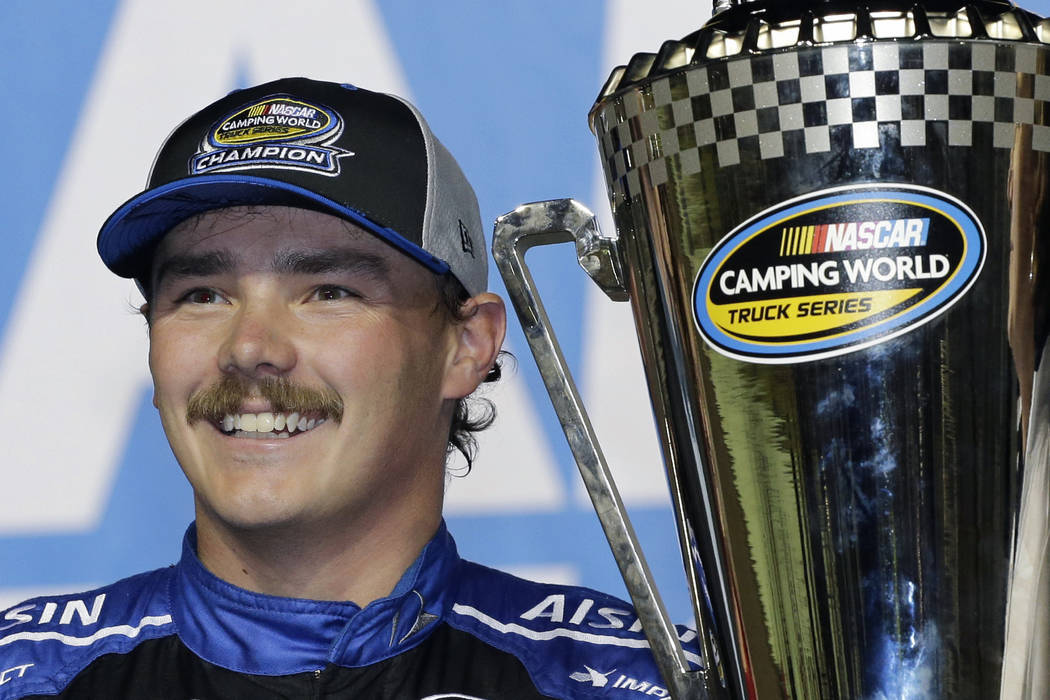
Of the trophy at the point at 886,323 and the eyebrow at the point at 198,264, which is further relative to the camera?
the eyebrow at the point at 198,264

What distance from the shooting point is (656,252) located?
709 mm

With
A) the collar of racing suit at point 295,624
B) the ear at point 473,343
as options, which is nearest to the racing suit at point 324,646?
the collar of racing suit at point 295,624

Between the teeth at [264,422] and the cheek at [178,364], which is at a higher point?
the cheek at [178,364]

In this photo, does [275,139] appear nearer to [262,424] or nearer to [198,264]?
[198,264]

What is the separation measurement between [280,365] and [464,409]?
0.43 metres

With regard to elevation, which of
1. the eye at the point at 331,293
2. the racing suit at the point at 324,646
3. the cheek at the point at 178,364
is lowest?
the racing suit at the point at 324,646

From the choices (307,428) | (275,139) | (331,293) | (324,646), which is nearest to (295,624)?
(324,646)

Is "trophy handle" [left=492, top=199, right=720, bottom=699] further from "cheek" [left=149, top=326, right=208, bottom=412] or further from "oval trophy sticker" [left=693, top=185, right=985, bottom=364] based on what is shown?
"cheek" [left=149, top=326, right=208, bottom=412]

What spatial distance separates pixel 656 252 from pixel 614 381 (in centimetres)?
74

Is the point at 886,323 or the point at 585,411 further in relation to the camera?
the point at 585,411

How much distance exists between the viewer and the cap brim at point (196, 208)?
3.15 feet

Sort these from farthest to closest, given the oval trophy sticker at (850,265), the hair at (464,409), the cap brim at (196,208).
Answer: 1. the hair at (464,409)
2. the cap brim at (196,208)
3. the oval trophy sticker at (850,265)

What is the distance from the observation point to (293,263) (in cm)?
100

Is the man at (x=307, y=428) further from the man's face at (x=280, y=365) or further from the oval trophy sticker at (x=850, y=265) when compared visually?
the oval trophy sticker at (x=850, y=265)
